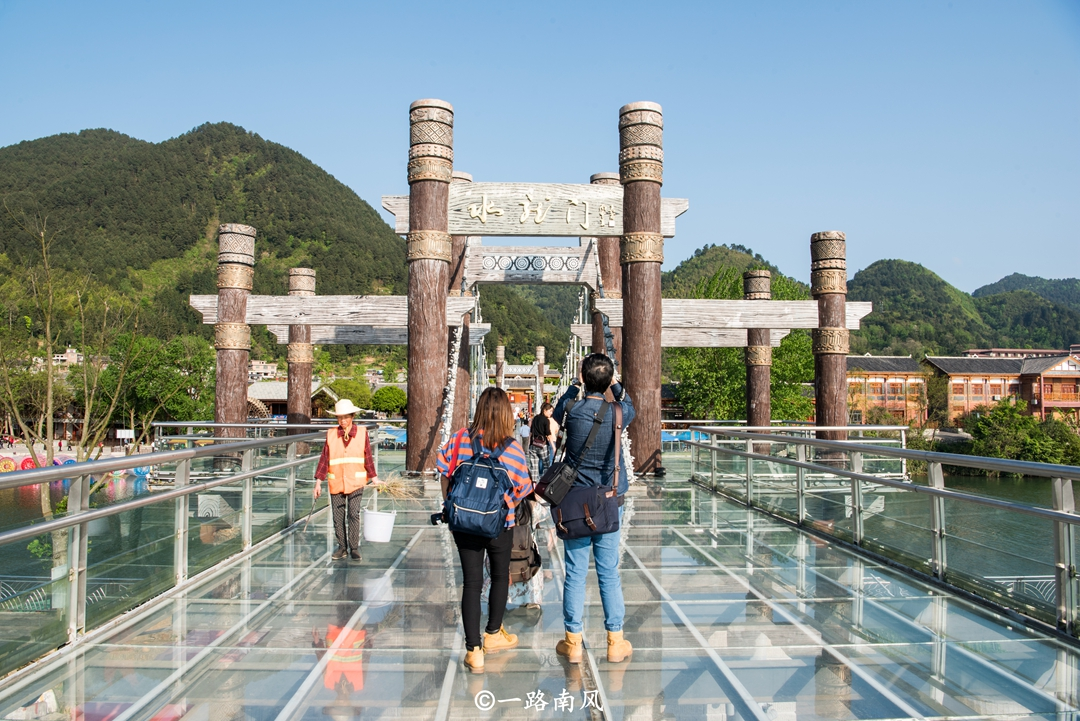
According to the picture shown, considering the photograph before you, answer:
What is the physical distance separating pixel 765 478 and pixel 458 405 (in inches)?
220

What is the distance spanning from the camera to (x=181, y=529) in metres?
5.20

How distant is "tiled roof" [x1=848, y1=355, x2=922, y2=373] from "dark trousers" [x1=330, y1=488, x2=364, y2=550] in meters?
65.4

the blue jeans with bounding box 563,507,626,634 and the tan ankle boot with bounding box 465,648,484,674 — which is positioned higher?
the blue jeans with bounding box 563,507,626,634

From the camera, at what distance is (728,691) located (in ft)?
11.2

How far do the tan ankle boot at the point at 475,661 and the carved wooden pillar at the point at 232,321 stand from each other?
956 centimetres

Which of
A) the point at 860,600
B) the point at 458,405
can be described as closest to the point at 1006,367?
the point at 458,405

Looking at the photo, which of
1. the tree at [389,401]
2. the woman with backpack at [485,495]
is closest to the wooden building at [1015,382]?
the tree at [389,401]

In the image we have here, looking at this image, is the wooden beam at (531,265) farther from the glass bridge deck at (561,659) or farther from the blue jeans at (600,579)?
the blue jeans at (600,579)

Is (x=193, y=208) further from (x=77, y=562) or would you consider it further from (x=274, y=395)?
(x=77, y=562)

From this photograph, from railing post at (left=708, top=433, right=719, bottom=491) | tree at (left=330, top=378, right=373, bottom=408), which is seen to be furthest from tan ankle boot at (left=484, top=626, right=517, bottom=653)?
tree at (left=330, top=378, right=373, bottom=408)

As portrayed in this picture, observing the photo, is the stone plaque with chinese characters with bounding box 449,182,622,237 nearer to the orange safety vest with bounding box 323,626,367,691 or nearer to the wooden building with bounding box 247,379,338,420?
the orange safety vest with bounding box 323,626,367,691

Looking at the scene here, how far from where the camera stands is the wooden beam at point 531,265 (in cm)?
1407

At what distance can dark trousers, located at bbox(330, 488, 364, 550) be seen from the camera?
19.7 feet

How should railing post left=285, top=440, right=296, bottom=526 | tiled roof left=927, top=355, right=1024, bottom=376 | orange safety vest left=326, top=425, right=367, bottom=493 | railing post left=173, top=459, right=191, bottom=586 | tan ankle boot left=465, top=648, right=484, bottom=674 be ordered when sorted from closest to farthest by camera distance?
tan ankle boot left=465, top=648, right=484, bottom=674 < railing post left=173, top=459, right=191, bottom=586 < orange safety vest left=326, top=425, right=367, bottom=493 < railing post left=285, top=440, right=296, bottom=526 < tiled roof left=927, top=355, right=1024, bottom=376
